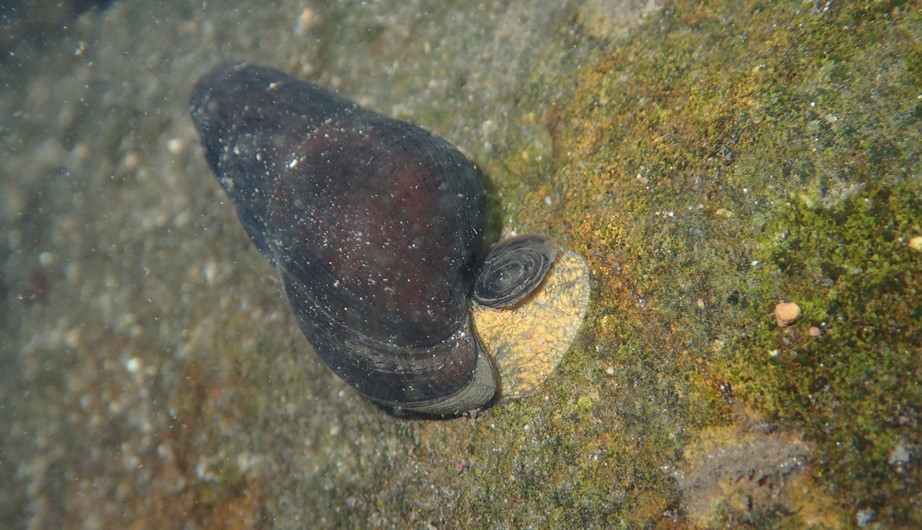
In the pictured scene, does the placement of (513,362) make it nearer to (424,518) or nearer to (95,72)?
(424,518)

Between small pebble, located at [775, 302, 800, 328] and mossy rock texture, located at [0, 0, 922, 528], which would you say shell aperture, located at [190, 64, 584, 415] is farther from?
small pebble, located at [775, 302, 800, 328]

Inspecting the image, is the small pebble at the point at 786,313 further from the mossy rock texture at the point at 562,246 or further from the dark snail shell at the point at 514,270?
the dark snail shell at the point at 514,270

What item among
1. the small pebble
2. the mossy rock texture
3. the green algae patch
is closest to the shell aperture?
the mossy rock texture

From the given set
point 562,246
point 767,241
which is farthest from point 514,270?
point 767,241

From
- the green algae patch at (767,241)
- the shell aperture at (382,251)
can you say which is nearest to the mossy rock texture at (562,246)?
the green algae patch at (767,241)

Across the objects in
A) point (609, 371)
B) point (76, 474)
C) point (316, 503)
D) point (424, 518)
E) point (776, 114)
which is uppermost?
point (776, 114)

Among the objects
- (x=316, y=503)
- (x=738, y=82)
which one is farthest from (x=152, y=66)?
(x=738, y=82)
